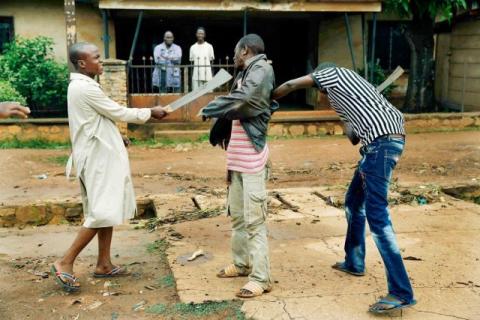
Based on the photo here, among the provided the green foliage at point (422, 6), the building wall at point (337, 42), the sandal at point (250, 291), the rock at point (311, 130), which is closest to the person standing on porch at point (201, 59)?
the rock at point (311, 130)

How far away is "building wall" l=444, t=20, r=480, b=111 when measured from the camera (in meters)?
14.4

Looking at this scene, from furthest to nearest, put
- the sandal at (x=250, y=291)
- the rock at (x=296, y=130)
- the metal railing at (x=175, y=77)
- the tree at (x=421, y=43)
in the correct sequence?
the tree at (x=421, y=43)
the rock at (x=296, y=130)
the metal railing at (x=175, y=77)
the sandal at (x=250, y=291)

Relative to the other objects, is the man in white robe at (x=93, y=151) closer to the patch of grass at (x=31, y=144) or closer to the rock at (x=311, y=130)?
the patch of grass at (x=31, y=144)

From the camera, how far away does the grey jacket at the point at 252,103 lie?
3.58 metres

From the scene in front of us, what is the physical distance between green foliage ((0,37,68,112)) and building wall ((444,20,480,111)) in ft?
32.3

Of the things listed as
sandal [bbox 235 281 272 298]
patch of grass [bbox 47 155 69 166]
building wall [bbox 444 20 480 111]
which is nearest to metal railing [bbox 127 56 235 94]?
patch of grass [bbox 47 155 69 166]

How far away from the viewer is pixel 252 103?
3613mm

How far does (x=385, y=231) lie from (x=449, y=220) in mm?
2323

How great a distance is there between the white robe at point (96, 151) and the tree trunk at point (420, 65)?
11.4 meters

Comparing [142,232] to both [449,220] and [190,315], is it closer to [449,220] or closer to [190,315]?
[190,315]

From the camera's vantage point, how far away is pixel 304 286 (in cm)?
392

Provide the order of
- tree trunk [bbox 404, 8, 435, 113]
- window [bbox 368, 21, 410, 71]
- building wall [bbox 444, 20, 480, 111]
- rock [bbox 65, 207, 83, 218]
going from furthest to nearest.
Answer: window [bbox 368, 21, 410, 71] < building wall [bbox 444, 20, 480, 111] < tree trunk [bbox 404, 8, 435, 113] < rock [bbox 65, 207, 83, 218]

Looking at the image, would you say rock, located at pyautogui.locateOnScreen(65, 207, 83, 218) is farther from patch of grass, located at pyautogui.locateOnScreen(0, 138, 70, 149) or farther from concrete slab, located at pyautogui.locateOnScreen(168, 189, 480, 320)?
patch of grass, located at pyautogui.locateOnScreen(0, 138, 70, 149)

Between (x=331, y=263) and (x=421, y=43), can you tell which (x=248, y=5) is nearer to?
(x=421, y=43)
